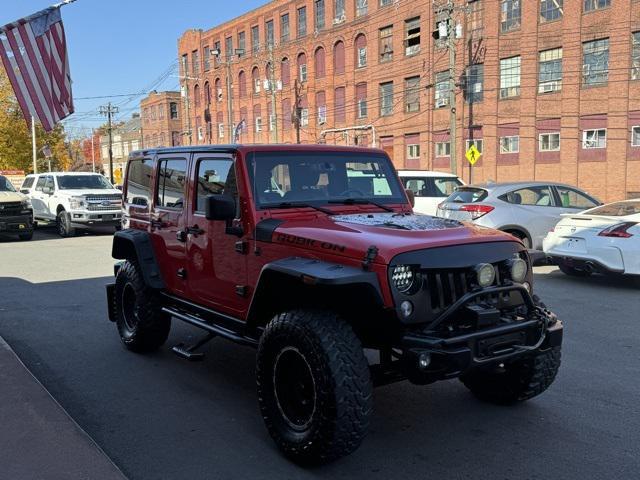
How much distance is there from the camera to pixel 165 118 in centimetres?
7288

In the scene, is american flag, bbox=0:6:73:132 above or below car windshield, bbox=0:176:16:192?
above

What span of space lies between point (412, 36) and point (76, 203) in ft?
90.5

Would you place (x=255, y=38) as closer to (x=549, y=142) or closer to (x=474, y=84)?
(x=474, y=84)

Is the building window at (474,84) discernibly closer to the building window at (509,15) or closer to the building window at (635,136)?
the building window at (509,15)

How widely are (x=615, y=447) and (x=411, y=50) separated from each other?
125 ft

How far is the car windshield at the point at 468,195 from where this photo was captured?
11350 millimetres

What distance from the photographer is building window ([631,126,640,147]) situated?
29308mm

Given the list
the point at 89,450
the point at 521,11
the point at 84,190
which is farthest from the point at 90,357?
the point at 521,11

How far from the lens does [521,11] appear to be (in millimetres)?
33062

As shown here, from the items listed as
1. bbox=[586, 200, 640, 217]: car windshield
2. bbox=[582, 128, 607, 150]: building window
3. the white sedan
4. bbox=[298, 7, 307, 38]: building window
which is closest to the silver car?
the white sedan

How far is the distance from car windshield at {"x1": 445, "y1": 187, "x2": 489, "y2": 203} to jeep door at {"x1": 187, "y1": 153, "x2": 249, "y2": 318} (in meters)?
7.41

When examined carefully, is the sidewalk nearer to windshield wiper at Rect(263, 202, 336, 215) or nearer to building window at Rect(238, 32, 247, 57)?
windshield wiper at Rect(263, 202, 336, 215)

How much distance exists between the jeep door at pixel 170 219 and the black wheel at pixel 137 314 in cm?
32

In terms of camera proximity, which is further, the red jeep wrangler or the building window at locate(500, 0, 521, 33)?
the building window at locate(500, 0, 521, 33)
